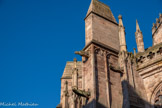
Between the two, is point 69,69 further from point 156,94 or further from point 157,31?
point 156,94

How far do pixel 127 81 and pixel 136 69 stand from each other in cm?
132

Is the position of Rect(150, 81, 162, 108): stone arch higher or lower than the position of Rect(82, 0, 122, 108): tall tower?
lower

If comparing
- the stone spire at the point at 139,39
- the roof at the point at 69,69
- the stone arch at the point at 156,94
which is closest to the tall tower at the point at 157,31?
the stone spire at the point at 139,39

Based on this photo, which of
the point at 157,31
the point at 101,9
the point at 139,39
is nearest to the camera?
the point at 101,9

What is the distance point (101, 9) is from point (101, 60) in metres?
4.09

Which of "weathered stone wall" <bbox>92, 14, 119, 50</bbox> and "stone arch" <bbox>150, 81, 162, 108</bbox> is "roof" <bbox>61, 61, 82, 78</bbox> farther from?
"stone arch" <bbox>150, 81, 162, 108</bbox>

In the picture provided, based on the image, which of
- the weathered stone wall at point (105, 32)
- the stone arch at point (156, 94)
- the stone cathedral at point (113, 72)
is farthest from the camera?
the weathered stone wall at point (105, 32)

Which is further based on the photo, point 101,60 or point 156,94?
point 101,60

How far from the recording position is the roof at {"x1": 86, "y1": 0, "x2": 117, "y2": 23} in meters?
15.1

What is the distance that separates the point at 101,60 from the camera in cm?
1293

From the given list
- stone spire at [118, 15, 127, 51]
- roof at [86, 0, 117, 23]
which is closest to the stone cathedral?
stone spire at [118, 15, 127, 51]

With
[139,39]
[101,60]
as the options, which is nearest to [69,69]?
[139,39]

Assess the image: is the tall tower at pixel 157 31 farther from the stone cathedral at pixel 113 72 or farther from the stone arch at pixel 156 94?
the stone arch at pixel 156 94

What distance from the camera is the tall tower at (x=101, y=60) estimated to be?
1170cm
